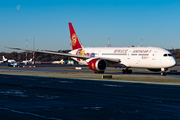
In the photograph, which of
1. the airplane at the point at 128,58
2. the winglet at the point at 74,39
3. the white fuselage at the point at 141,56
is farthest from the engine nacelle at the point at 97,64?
the winglet at the point at 74,39

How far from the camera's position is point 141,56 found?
47.9 m

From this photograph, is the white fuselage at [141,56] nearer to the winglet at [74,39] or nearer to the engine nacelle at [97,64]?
the engine nacelle at [97,64]

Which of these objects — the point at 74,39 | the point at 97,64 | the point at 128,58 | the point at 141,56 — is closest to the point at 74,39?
the point at 74,39

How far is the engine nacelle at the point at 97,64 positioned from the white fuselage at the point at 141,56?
7.69ft

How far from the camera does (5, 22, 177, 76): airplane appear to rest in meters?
45.8

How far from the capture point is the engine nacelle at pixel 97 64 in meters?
49.4

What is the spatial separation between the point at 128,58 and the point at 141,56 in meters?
2.69

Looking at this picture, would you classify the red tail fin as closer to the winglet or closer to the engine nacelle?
the winglet

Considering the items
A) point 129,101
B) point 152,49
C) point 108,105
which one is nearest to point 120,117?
point 108,105

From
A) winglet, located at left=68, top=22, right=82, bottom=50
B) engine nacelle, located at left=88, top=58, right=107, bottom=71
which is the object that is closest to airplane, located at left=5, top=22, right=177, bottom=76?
engine nacelle, located at left=88, top=58, right=107, bottom=71

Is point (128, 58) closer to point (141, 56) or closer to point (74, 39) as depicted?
point (141, 56)

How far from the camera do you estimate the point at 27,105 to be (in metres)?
15.8

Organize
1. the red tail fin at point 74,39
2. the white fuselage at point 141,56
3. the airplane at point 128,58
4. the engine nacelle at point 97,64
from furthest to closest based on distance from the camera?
the red tail fin at point 74,39 → the engine nacelle at point 97,64 → the airplane at point 128,58 → the white fuselage at point 141,56

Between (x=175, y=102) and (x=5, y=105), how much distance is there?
9.43 m
